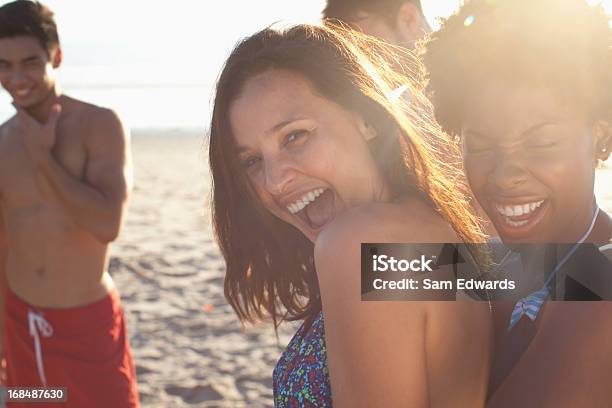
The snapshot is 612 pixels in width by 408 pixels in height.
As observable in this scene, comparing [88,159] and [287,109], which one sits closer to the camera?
[287,109]

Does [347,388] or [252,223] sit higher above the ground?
[252,223]

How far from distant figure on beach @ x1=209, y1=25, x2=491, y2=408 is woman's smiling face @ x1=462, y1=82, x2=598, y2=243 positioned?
99 mm

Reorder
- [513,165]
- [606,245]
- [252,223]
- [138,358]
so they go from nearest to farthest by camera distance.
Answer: [606,245] → [513,165] → [252,223] → [138,358]

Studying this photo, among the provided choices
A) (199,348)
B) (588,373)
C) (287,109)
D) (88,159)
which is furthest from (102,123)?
(588,373)

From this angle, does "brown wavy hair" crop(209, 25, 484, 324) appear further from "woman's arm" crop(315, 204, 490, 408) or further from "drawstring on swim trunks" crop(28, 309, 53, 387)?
"drawstring on swim trunks" crop(28, 309, 53, 387)

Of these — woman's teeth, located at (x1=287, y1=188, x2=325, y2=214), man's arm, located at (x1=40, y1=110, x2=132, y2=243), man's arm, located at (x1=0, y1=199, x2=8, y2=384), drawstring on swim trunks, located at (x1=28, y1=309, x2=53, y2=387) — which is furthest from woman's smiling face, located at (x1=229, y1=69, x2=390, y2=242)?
man's arm, located at (x1=0, y1=199, x2=8, y2=384)

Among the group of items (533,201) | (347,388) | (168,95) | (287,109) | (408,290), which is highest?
(168,95)

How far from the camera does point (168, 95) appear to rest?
40.2 metres

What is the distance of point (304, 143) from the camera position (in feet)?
5.23

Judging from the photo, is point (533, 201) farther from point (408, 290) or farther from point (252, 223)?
point (252, 223)

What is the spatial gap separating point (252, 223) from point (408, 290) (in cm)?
70

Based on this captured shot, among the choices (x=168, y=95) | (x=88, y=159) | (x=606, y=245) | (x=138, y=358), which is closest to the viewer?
(x=606, y=245)

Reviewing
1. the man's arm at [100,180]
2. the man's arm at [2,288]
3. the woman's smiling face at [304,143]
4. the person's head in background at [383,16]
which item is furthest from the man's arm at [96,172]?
the woman's smiling face at [304,143]

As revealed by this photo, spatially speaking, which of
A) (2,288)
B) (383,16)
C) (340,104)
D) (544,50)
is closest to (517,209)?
(544,50)
